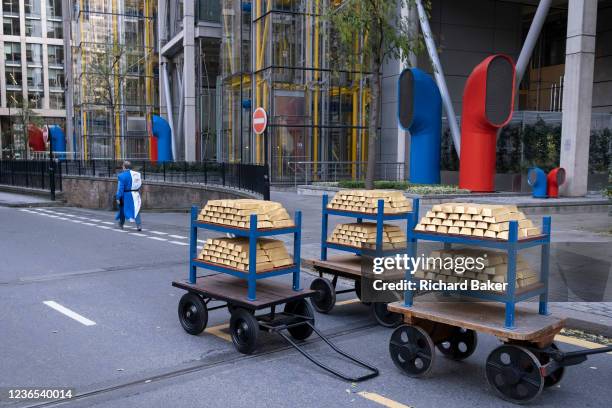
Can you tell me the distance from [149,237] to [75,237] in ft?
5.88

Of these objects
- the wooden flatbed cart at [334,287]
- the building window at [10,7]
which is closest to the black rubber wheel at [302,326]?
the wooden flatbed cart at [334,287]

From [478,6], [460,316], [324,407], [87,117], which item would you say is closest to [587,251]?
[460,316]

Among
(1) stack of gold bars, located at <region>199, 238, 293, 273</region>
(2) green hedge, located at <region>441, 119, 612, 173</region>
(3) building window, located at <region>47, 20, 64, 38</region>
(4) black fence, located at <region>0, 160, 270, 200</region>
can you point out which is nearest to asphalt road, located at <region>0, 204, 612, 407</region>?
(1) stack of gold bars, located at <region>199, 238, 293, 273</region>

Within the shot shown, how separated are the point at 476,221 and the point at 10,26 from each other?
10099 centimetres

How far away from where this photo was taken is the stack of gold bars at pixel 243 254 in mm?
6207

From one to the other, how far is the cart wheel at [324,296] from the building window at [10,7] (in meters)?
98.3

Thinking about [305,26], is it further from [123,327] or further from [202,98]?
[123,327]

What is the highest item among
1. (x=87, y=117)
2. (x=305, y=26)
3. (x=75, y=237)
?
(x=305, y=26)

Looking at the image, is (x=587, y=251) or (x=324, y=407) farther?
(x=587, y=251)

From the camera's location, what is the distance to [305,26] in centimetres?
2859

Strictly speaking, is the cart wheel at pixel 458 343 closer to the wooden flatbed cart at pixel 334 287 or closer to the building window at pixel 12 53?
the wooden flatbed cart at pixel 334 287

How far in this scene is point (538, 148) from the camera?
2288 cm

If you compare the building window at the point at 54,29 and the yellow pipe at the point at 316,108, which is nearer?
the yellow pipe at the point at 316,108

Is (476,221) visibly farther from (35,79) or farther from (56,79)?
(56,79)
